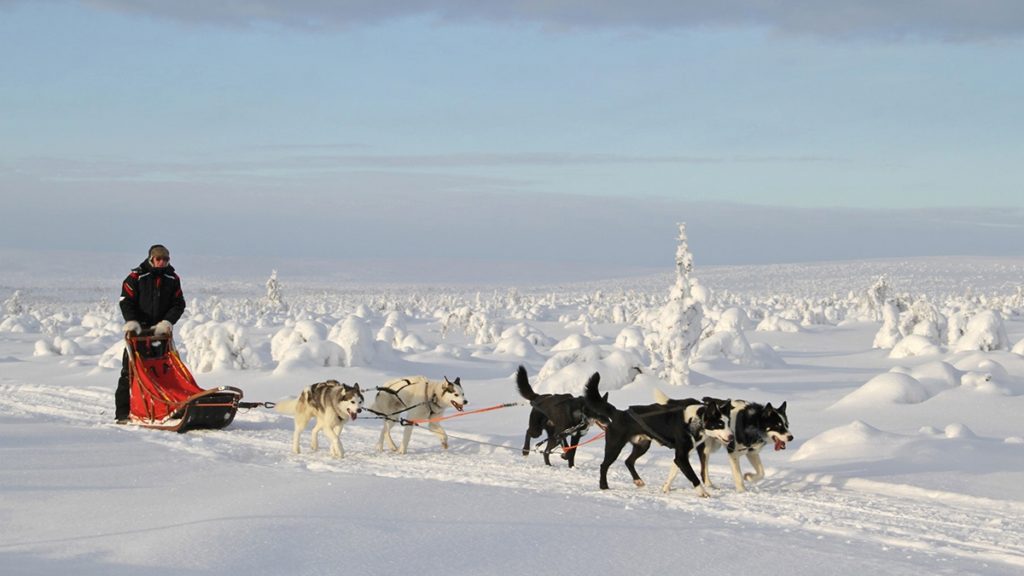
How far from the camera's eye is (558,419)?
8.64 meters

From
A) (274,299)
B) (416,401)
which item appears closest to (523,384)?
(416,401)

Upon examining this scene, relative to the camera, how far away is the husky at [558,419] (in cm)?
852

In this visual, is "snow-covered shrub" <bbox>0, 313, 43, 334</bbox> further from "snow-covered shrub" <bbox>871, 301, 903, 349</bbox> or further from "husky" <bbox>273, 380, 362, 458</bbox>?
"husky" <bbox>273, 380, 362, 458</bbox>

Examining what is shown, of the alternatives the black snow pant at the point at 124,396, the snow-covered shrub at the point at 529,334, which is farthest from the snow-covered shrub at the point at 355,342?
the snow-covered shrub at the point at 529,334

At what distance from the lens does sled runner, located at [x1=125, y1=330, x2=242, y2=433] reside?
31.1ft

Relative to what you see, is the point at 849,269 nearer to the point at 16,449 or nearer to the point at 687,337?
the point at 687,337

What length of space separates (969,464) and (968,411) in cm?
554

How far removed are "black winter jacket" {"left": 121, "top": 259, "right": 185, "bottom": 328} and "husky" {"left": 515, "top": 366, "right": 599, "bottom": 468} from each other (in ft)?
12.7

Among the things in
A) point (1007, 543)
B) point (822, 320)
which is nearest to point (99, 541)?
point (1007, 543)

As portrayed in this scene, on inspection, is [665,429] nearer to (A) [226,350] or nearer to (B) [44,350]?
(A) [226,350]

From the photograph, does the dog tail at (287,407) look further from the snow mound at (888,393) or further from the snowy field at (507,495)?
the snow mound at (888,393)

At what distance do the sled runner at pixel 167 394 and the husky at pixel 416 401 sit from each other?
1515 millimetres

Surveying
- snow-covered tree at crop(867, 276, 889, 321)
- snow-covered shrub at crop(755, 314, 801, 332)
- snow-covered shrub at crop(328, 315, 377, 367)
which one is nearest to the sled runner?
snow-covered shrub at crop(328, 315, 377, 367)

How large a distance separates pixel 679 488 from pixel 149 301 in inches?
235
